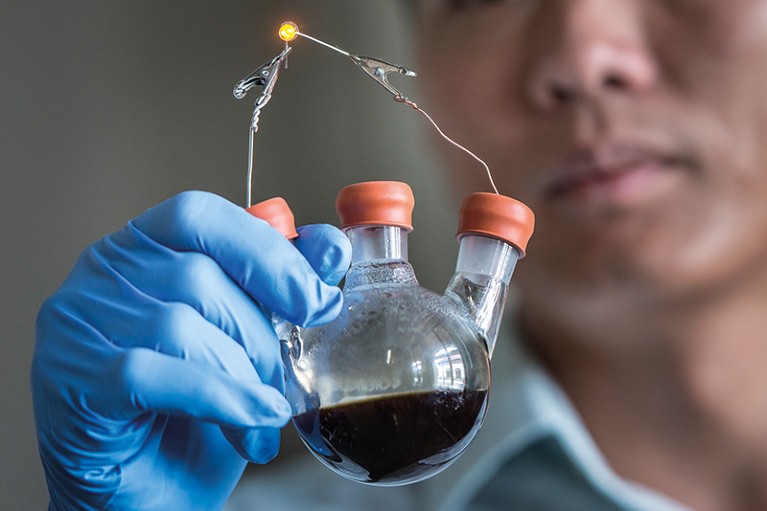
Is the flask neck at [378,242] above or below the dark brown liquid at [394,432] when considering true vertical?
above

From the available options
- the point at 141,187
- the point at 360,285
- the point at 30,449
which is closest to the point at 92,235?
the point at 141,187

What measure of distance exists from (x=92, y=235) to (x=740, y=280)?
190 cm

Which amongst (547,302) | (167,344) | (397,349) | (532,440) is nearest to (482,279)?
(397,349)

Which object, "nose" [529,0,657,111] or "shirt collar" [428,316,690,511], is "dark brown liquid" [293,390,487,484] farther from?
"shirt collar" [428,316,690,511]

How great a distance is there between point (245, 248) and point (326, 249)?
0.12m

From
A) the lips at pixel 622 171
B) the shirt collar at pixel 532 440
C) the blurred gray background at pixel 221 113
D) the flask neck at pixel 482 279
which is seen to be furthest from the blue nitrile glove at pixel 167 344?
the blurred gray background at pixel 221 113

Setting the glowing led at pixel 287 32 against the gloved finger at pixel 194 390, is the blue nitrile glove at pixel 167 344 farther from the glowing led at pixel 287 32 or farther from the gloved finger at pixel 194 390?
the glowing led at pixel 287 32

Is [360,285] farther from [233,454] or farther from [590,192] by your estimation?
[590,192]

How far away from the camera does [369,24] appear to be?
2.82 metres

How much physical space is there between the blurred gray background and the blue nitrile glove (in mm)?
1588

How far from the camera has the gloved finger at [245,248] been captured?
1021 mm

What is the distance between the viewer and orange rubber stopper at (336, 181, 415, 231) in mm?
972

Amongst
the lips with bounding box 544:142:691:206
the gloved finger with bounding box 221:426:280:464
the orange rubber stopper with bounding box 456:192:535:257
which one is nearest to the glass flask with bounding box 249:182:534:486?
the orange rubber stopper with bounding box 456:192:535:257

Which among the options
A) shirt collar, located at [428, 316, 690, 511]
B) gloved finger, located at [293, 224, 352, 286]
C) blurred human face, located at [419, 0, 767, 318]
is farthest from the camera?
shirt collar, located at [428, 316, 690, 511]
